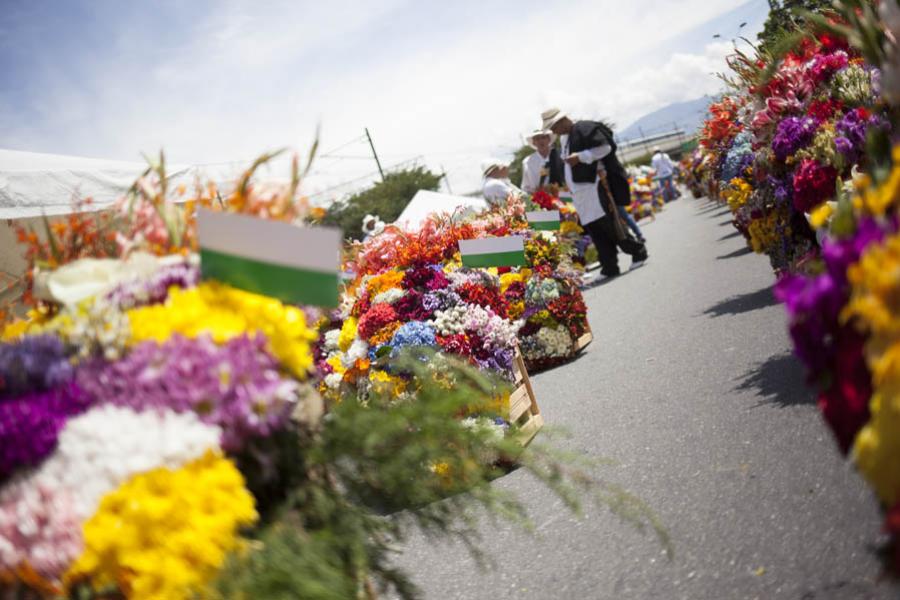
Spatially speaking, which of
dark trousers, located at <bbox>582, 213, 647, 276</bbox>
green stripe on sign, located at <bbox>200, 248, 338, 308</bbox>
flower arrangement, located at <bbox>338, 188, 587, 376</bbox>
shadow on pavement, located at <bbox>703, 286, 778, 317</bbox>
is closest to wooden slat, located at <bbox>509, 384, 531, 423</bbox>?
flower arrangement, located at <bbox>338, 188, 587, 376</bbox>

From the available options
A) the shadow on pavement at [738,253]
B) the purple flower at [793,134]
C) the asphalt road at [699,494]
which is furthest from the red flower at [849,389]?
the shadow on pavement at [738,253]

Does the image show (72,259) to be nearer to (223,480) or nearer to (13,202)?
(223,480)

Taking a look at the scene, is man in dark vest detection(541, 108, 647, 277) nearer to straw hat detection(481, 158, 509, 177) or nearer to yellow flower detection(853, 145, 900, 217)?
straw hat detection(481, 158, 509, 177)

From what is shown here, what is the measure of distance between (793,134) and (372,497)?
11.5ft

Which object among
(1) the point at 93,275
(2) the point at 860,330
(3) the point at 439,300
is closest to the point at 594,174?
(3) the point at 439,300

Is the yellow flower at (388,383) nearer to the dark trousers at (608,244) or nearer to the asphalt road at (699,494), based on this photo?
the asphalt road at (699,494)

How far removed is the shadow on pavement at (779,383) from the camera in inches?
161

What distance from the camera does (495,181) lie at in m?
10.2

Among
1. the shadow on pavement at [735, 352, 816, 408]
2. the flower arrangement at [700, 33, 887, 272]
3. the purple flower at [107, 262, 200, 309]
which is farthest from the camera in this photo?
the shadow on pavement at [735, 352, 816, 408]

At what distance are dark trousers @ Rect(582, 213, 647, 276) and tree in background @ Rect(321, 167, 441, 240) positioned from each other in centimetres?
2195

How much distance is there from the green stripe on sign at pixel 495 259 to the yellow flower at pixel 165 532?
4.06 m

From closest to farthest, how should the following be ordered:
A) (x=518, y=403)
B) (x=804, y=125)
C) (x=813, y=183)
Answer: (x=813, y=183) → (x=804, y=125) → (x=518, y=403)

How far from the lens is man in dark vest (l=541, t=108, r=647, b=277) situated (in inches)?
397

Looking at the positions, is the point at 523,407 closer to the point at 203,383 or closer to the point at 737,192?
the point at 737,192
